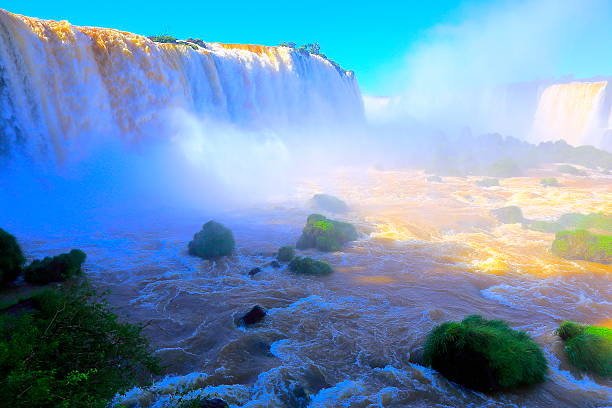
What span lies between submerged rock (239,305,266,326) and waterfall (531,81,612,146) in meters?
58.6

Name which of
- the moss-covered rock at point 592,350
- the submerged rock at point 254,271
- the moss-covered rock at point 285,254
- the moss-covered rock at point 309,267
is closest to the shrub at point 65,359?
the submerged rock at point 254,271

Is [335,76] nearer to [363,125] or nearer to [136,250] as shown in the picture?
[363,125]

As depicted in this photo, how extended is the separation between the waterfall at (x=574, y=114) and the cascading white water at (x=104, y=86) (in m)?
45.8

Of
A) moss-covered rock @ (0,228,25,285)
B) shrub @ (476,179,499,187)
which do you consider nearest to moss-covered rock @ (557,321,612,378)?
moss-covered rock @ (0,228,25,285)

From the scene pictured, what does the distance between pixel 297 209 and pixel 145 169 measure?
898 cm

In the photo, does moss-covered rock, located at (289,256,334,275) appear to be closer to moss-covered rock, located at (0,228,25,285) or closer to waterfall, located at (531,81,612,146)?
moss-covered rock, located at (0,228,25,285)

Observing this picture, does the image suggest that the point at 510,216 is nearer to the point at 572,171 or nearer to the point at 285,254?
the point at 285,254

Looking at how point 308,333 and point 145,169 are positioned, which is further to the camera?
point 145,169

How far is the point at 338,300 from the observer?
321 inches

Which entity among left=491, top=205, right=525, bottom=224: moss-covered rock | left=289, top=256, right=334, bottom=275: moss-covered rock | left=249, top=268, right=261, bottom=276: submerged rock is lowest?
left=249, top=268, right=261, bottom=276: submerged rock

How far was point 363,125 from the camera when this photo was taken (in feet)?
163

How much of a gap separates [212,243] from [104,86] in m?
12.7

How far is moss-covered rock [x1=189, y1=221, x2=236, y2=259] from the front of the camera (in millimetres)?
11039

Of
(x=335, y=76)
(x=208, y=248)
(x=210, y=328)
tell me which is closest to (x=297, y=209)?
(x=208, y=248)
